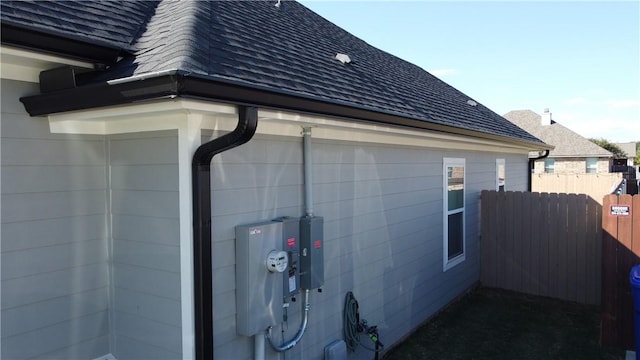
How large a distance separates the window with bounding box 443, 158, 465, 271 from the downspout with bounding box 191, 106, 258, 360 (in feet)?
15.3

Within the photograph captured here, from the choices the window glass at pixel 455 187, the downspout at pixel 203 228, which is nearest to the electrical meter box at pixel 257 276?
the downspout at pixel 203 228

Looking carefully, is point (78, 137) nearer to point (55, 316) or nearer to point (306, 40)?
point (55, 316)

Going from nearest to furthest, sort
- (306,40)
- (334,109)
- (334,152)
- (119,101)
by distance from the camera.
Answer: (119,101) < (334,109) < (334,152) < (306,40)

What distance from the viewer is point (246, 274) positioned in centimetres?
315

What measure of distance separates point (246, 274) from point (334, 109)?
→ 4.76ft

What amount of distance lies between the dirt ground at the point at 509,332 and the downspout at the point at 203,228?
2.89 metres

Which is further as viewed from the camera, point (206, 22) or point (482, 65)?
point (482, 65)

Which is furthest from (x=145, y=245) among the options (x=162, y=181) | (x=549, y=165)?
(x=549, y=165)

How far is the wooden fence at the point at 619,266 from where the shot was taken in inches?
207

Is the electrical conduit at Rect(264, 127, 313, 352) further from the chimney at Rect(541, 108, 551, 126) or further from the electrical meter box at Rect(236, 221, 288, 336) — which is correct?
the chimney at Rect(541, 108, 551, 126)

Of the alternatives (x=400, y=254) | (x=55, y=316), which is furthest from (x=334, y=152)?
(x=55, y=316)

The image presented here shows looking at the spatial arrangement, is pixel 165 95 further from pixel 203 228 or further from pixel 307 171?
pixel 307 171

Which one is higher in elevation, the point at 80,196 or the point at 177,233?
the point at 80,196

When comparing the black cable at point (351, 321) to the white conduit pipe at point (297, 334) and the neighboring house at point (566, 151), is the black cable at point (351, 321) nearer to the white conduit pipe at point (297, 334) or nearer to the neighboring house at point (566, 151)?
the white conduit pipe at point (297, 334)
